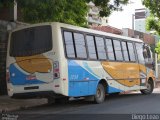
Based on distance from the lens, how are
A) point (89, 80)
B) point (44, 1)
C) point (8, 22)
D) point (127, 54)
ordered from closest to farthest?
point (44, 1), point (89, 80), point (127, 54), point (8, 22)

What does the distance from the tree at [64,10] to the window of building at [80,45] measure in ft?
4.84

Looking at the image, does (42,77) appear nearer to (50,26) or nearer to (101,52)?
(50,26)

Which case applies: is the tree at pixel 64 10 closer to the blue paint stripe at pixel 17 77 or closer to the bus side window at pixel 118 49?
the bus side window at pixel 118 49

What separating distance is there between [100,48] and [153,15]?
50.5ft

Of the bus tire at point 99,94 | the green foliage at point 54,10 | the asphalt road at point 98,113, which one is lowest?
the asphalt road at point 98,113

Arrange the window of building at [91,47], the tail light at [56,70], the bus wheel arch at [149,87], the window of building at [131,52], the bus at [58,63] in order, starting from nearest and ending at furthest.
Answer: the tail light at [56,70] < the bus at [58,63] < the window of building at [91,47] < the window of building at [131,52] < the bus wheel arch at [149,87]

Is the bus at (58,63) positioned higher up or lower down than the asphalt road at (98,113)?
higher up

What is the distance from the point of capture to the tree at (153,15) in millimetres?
30141

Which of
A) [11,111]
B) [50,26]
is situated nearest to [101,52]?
[50,26]

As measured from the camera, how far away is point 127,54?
20.2 meters

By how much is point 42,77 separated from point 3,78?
6.23 meters

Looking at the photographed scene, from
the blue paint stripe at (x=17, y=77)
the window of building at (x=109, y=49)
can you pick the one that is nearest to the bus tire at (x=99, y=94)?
the window of building at (x=109, y=49)

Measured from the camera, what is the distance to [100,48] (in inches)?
700

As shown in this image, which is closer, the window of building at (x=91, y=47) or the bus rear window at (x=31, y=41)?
the bus rear window at (x=31, y=41)
